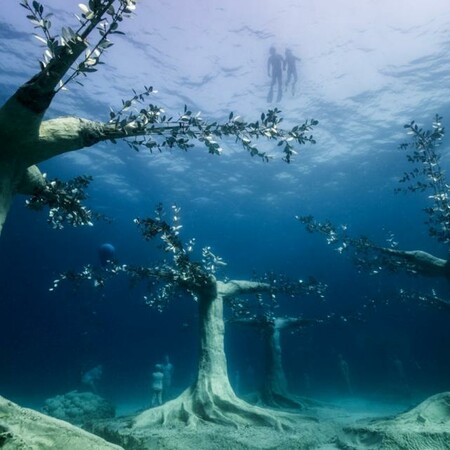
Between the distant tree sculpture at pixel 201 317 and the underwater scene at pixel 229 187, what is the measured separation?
6cm

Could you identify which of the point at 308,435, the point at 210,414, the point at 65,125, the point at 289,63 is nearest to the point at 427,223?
the point at 308,435

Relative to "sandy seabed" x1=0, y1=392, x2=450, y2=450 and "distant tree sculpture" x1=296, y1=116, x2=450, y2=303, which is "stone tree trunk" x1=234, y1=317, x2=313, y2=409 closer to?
"sandy seabed" x1=0, y1=392, x2=450, y2=450

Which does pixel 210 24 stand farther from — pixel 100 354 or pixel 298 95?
pixel 100 354

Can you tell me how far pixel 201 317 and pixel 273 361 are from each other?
268 inches

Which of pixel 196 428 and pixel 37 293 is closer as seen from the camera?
pixel 196 428

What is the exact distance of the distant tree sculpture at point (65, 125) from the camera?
3.42 meters

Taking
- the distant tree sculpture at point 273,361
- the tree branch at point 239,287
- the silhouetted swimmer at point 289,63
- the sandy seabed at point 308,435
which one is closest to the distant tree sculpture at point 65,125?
the sandy seabed at point 308,435

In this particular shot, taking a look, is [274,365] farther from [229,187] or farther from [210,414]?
[229,187]

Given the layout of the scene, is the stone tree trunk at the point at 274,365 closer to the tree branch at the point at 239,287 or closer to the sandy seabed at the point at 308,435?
the tree branch at the point at 239,287

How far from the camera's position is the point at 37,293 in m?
79.8

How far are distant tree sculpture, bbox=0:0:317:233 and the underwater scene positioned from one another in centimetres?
2

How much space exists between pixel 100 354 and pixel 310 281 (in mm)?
79190

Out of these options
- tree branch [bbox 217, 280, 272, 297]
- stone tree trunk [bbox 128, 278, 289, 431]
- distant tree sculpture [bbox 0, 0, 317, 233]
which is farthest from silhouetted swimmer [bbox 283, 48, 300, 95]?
distant tree sculpture [bbox 0, 0, 317, 233]

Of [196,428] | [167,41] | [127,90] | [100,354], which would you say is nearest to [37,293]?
[100,354]
